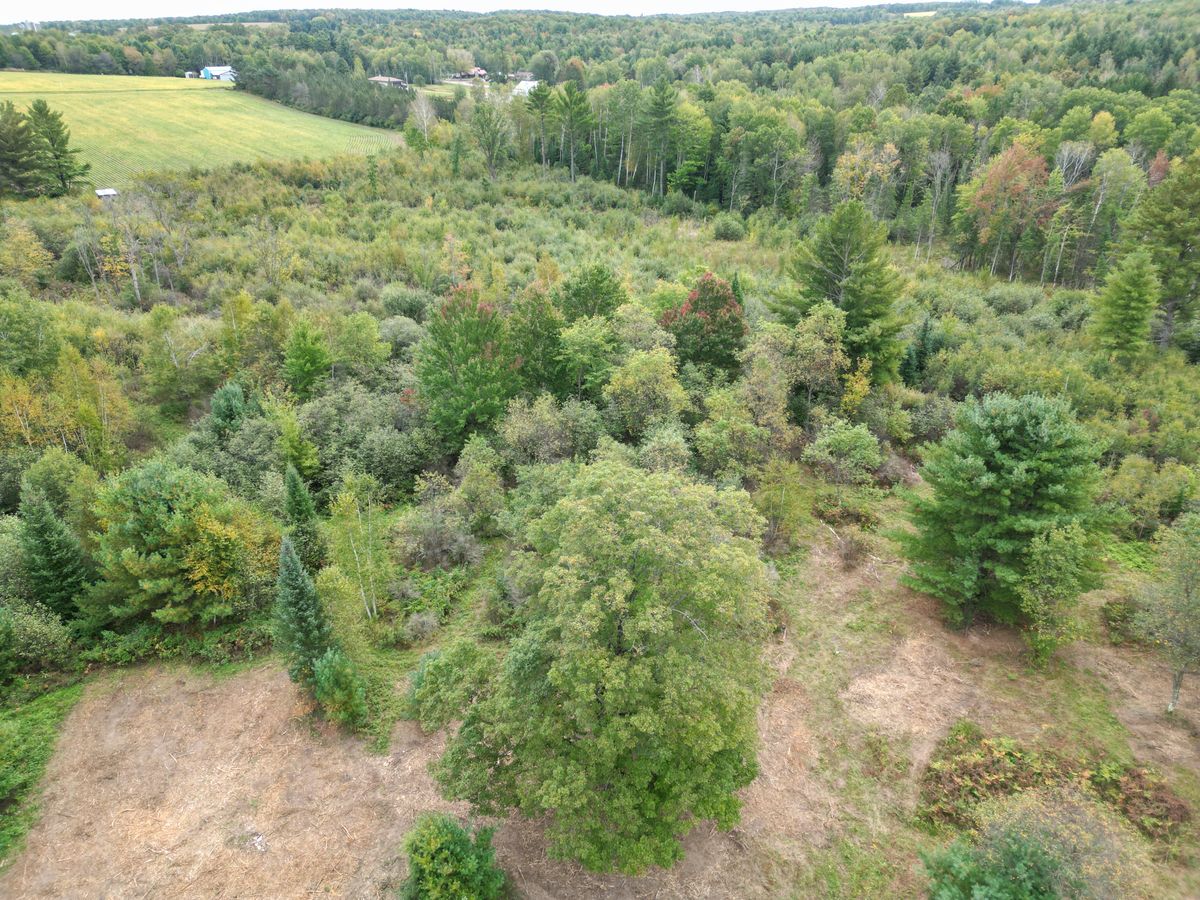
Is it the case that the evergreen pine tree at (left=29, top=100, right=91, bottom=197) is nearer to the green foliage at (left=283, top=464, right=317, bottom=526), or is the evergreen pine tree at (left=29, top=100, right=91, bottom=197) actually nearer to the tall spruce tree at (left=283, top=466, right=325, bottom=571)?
the green foliage at (left=283, top=464, right=317, bottom=526)

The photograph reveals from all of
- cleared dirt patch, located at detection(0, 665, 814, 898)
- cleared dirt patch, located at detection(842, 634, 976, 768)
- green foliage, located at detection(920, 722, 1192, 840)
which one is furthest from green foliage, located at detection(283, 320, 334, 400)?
green foliage, located at detection(920, 722, 1192, 840)

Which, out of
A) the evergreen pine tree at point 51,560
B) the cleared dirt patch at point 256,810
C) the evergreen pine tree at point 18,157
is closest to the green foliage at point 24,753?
the cleared dirt patch at point 256,810

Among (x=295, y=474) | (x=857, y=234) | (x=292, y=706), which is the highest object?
(x=857, y=234)

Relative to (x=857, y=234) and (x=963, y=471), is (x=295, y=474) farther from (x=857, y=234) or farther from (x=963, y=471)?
(x=857, y=234)

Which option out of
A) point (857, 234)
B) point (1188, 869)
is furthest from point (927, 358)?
point (1188, 869)

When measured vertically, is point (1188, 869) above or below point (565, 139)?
below

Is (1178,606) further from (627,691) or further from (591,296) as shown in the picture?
(591,296)

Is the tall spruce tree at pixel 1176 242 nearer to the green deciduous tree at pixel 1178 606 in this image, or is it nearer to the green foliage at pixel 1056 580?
the green deciduous tree at pixel 1178 606
